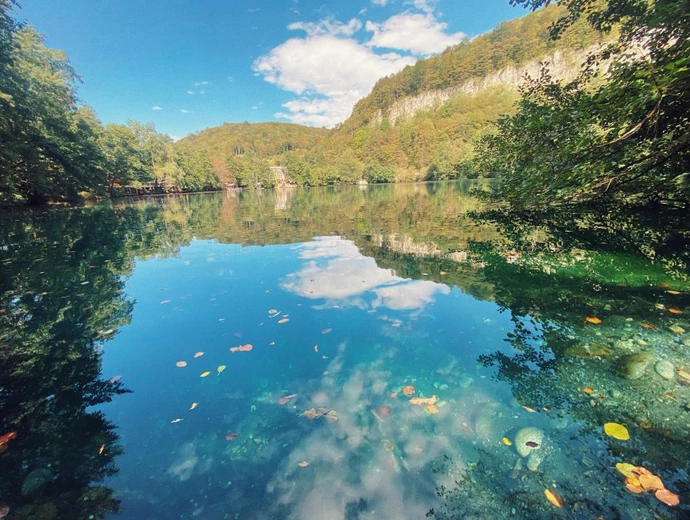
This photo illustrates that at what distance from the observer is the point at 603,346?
12.9 feet

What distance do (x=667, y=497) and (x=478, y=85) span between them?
652 ft

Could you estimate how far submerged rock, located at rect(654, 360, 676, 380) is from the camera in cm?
332

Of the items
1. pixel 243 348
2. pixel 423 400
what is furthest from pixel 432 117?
pixel 423 400

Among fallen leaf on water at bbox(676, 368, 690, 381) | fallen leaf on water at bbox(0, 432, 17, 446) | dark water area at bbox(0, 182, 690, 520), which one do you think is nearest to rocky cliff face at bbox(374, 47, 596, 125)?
dark water area at bbox(0, 182, 690, 520)

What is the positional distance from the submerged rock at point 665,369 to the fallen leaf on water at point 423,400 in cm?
261

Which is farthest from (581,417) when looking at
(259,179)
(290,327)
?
(259,179)

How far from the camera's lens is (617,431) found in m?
2.66

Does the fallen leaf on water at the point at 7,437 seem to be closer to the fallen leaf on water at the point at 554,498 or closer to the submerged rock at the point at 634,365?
the fallen leaf on water at the point at 554,498

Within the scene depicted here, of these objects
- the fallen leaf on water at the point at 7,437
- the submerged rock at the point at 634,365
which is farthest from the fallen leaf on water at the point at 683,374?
the fallen leaf on water at the point at 7,437

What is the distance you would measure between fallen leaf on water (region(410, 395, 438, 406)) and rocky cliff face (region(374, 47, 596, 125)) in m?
161

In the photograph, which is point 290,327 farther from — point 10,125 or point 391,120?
point 391,120

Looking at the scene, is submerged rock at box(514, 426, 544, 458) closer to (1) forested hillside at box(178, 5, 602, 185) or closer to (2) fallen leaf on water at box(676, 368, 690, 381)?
(2) fallen leaf on water at box(676, 368, 690, 381)

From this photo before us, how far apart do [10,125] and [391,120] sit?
186557 millimetres

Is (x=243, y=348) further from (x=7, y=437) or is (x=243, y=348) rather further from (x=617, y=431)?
(x=617, y=431)
